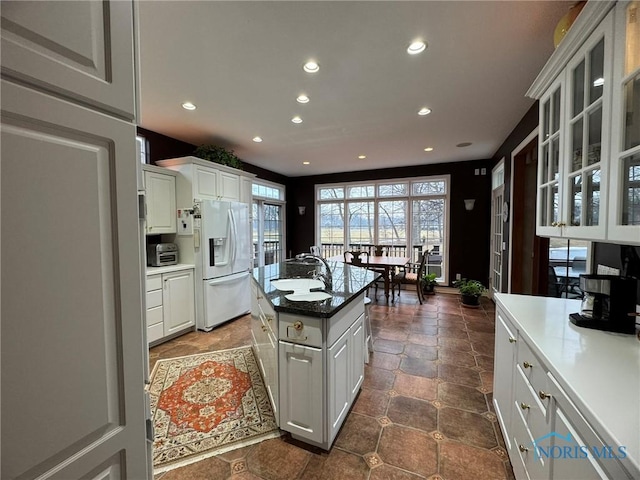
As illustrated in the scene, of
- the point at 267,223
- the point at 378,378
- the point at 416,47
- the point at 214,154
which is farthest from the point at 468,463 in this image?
the point at 267,223

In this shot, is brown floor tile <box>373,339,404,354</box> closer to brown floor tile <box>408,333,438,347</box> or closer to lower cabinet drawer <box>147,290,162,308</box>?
brown floor tile <box>408,333,438,347</box>

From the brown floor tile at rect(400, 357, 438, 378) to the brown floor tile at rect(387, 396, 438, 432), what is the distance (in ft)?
1.40

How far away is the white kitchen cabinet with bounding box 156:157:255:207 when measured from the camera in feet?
11.6

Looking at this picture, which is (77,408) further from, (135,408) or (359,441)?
(359,441)

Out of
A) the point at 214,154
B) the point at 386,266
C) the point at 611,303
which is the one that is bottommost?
the point at 386,266

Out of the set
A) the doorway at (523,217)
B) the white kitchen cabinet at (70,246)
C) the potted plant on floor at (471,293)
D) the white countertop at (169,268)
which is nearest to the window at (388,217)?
the potted plant on floor at (471,293)

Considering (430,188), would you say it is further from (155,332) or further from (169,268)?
(155,332)

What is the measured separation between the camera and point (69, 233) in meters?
0.60

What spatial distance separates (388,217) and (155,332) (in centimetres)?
497

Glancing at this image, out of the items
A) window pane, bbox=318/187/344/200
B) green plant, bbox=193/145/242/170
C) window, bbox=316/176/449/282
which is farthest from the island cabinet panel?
window pane, bbox=318/187/344/200

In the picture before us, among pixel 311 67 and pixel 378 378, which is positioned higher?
pixel 311 67

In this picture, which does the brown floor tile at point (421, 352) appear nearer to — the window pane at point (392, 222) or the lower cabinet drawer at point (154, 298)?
the lower cabinet drawer at point (154, 298)

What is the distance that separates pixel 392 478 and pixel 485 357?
1.95 meters

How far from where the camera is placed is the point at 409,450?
5.60ft
